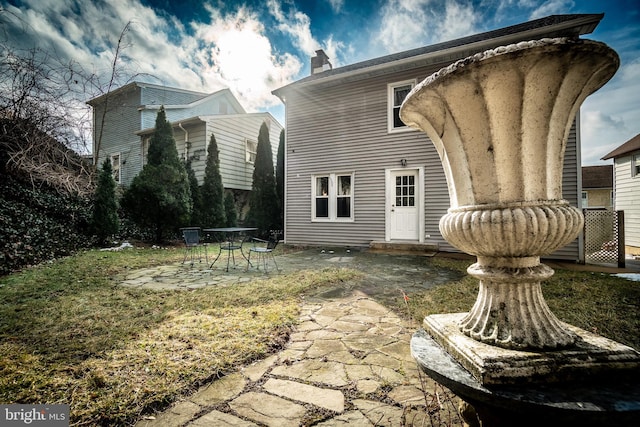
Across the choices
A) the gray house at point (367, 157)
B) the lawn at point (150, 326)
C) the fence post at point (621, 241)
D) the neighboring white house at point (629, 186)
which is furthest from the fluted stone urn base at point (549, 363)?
the neighboring white house at point (629, 186)

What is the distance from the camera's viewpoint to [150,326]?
2.87 m

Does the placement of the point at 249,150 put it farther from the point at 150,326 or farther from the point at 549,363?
the point at 549,363

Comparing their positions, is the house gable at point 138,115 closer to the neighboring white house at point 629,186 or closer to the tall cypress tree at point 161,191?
the tall cypress tree at point 161,191

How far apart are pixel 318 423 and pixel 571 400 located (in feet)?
3.82

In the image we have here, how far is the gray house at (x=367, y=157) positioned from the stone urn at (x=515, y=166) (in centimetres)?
698

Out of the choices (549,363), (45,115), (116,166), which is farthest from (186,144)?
(549,363)

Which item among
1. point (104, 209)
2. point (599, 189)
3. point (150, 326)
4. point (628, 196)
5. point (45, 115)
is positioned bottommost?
point (150, 326)

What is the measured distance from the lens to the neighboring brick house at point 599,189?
21562 mm

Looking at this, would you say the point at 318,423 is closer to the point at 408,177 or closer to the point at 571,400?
the point at 571,400

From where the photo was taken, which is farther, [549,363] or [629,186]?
[629,186]

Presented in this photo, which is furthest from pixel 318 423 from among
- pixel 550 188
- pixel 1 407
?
pixel 1 407

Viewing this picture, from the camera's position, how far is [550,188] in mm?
1088

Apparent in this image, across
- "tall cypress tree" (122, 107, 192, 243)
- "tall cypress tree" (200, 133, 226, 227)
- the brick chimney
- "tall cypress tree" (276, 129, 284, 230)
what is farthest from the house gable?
the brick chimney

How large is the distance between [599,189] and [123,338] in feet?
99.7
